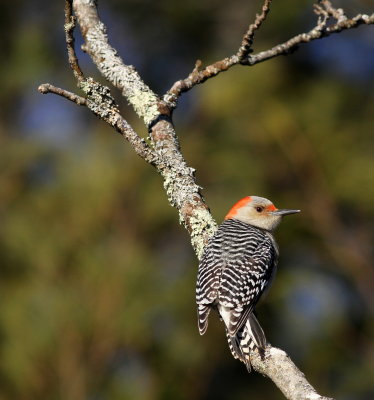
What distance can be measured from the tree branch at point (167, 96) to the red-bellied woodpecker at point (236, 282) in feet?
0.37

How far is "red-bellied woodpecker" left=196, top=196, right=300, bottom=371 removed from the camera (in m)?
4.26

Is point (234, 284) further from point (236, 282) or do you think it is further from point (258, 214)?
point (258, 214)

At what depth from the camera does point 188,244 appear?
1001 centimetres

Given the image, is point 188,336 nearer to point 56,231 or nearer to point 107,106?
point 56,231

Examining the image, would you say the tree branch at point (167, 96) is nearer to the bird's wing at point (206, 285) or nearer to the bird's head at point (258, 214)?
the bird's wing at point (206, 285)

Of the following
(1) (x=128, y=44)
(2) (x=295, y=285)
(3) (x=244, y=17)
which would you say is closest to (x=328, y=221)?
(2) (x=295, y=285)

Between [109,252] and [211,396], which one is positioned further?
[211,396]

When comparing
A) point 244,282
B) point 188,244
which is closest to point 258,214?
point 244,282

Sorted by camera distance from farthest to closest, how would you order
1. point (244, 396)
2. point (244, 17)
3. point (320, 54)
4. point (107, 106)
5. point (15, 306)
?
1. point (244, 17)
2. point (320, 54)
3. point (244, 396)
4. point (15, 306)
5. point (107, 106)

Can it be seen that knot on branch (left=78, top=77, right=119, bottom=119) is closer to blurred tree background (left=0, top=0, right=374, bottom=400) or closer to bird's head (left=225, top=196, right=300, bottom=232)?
bird's head (left=225, top=196, right=300, bottom=232)

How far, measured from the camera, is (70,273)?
23.5 feet

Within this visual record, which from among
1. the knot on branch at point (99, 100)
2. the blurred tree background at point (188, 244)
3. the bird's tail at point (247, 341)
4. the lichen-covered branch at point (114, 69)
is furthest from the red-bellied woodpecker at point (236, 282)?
the blurred tree background at point (188, 244)

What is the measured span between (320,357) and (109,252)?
2.80 meters

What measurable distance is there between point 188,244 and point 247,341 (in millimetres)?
5889
